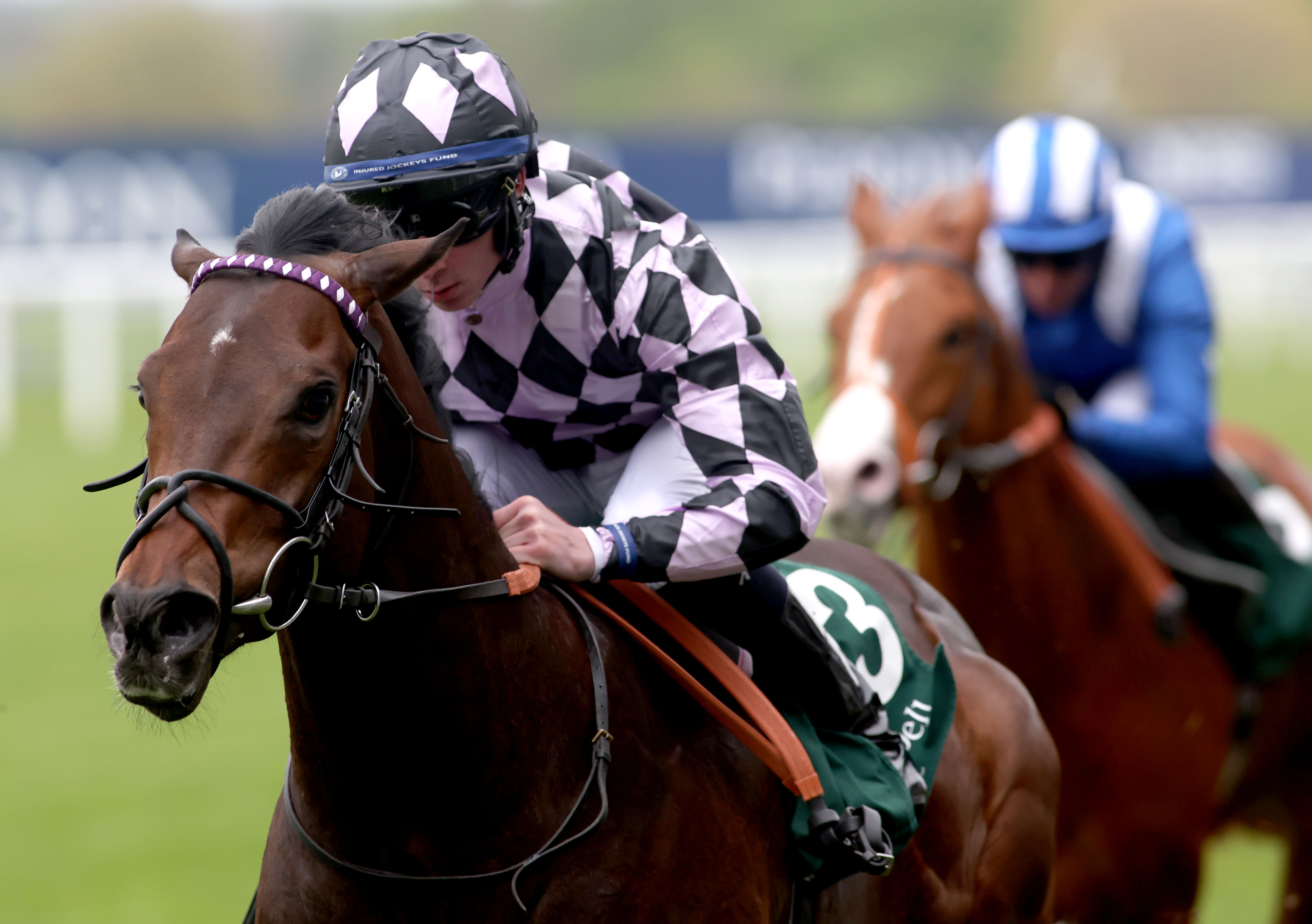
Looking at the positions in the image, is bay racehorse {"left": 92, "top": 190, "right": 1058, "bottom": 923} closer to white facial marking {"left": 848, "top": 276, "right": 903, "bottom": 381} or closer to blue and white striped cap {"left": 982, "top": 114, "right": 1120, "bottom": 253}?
white facial marking {"left": 848, "top": 276, "right": 903, "bottom": 381}

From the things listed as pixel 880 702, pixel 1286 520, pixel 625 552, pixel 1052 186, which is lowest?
pixel 1286 520

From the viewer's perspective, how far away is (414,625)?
213 cm

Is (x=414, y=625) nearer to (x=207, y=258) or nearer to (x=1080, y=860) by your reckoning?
(x=207, y=258)

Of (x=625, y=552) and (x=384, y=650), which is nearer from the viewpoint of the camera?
(x=384, y=650)

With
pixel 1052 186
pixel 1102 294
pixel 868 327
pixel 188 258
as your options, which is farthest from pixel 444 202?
pixel 1102 294

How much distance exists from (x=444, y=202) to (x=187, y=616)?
2.72 feet

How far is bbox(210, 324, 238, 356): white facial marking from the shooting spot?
1849 mm

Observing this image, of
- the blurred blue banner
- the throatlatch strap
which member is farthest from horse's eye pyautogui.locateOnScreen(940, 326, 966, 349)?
the blurred blue banner

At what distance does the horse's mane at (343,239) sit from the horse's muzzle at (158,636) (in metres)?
0.48

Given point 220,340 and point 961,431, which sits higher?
point 220,340

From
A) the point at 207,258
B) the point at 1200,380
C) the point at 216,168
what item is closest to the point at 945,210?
the point at 1200,380

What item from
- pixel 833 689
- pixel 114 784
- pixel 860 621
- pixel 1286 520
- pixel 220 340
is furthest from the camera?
pixel 114 784

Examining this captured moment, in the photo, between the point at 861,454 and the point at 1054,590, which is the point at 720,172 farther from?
the point at 861,454

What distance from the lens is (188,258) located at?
207 centimetres
